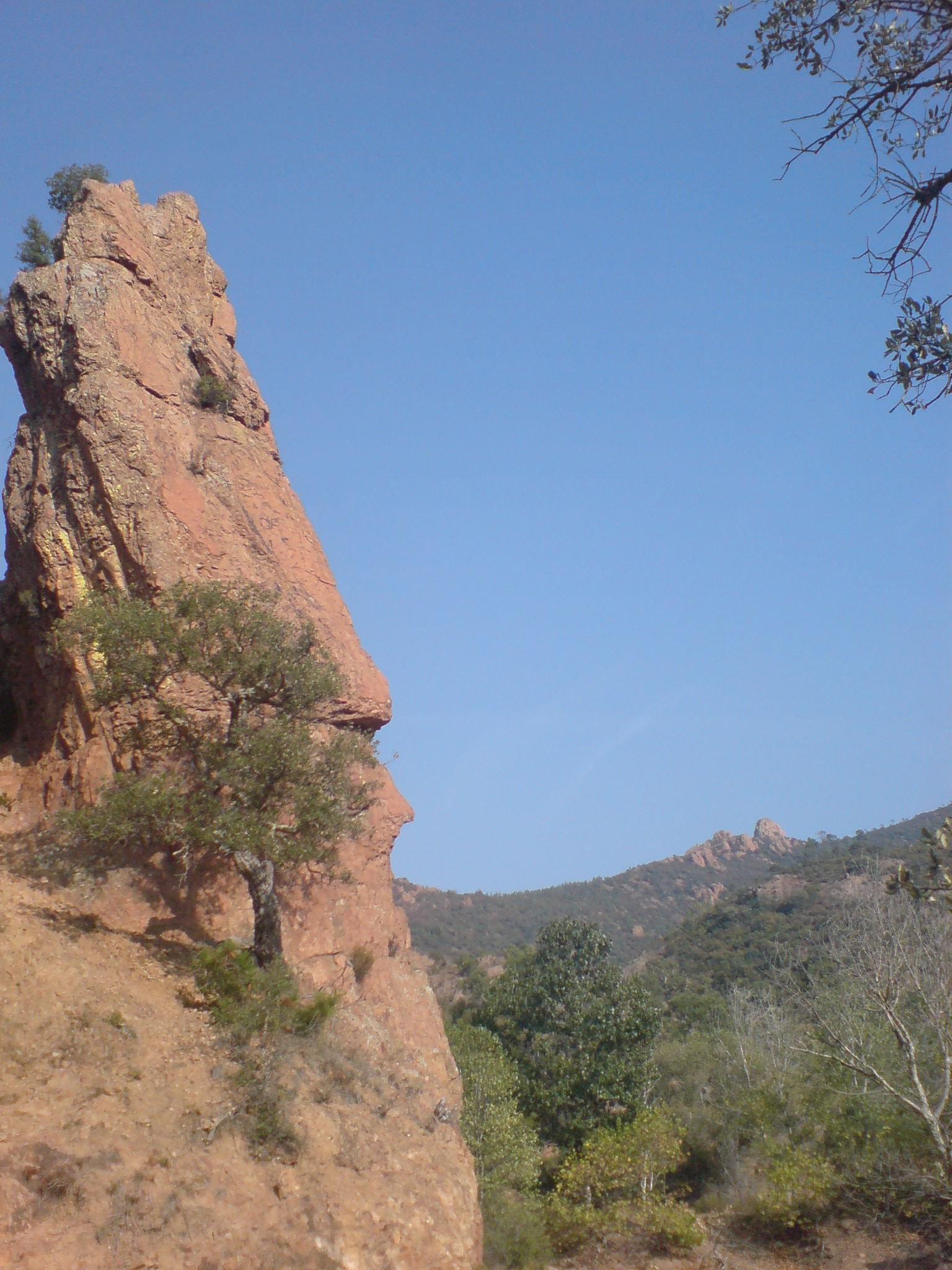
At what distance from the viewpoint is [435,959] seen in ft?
172

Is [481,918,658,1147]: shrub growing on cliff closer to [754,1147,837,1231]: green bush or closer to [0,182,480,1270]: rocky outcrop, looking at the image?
[754,1147,837,1231]: green bush

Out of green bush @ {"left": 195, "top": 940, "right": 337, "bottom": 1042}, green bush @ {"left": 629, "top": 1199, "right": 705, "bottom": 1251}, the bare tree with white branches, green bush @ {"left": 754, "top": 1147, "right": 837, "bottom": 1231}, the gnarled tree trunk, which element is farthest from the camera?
green bush @ {"left": 754, "top": 1147, "right": 837, "bottom": 1231}

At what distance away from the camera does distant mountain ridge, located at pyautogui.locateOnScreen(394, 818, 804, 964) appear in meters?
94.2

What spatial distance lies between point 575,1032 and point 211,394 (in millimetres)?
22103

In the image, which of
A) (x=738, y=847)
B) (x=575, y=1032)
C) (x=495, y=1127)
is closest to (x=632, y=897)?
(x=738, y=847)

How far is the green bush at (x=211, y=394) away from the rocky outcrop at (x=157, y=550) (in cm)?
24

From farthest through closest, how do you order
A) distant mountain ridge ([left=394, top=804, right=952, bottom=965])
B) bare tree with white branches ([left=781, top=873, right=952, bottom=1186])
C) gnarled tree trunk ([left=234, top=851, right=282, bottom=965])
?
distant mountain ridge ([left=394, top=804, right=952, bottom=965]) → bare tree with white branches ([left=781, top=873, right=952, bottom=1186]) → gnarled tree trunk ([left=234, top=851, right=282, bottom=965])

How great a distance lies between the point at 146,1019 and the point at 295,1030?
2.45 m

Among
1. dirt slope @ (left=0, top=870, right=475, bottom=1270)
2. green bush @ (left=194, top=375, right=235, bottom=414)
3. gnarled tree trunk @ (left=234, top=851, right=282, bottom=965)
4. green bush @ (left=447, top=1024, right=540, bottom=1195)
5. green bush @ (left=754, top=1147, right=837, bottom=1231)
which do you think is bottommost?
green bush @ (left=754, top=1147, right=837, bottom=1231)

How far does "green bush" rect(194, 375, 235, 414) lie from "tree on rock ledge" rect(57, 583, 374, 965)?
7184 mm

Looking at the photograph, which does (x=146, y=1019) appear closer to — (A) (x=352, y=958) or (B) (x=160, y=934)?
(B) (x=160, y=934)

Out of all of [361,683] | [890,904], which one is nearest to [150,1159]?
[361,683]

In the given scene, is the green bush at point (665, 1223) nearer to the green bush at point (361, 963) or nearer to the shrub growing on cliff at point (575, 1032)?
the shrub growing on cliff at point (575, 1032)

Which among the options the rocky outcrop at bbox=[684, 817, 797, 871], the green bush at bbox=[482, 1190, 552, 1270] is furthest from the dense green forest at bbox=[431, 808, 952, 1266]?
the rocky outcrop at bbox=[684, 817, 797, 871]
